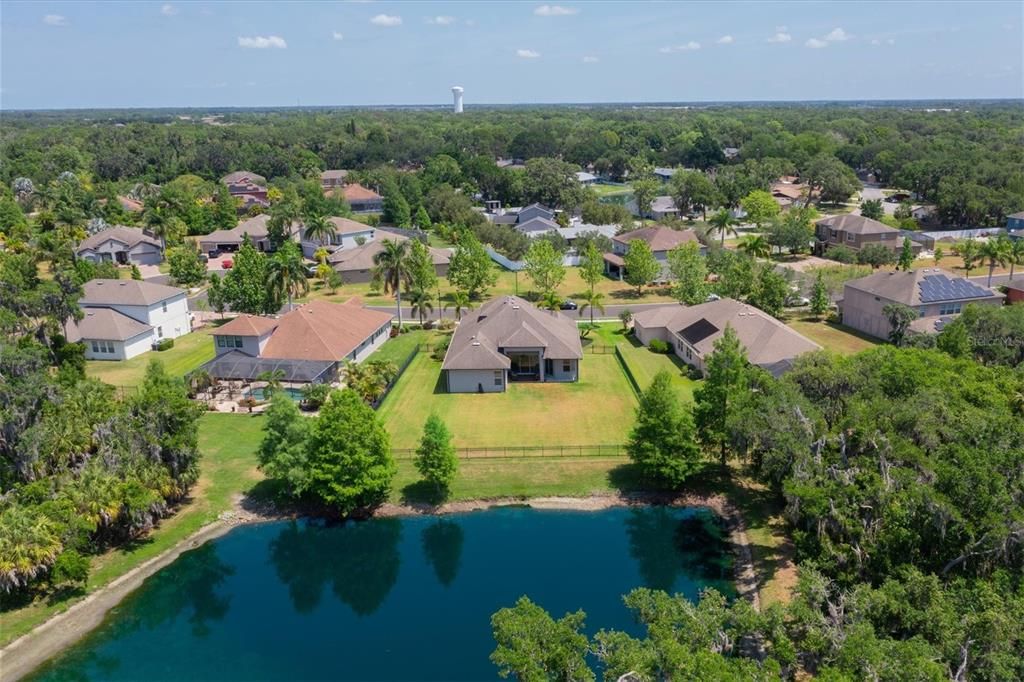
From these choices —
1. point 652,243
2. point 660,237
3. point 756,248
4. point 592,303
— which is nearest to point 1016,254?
point 756,248

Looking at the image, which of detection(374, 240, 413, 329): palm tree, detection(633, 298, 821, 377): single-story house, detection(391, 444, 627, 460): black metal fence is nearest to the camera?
detection(391, 444, 627, 460): black metal fence

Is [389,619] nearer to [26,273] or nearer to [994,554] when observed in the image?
[994,554]

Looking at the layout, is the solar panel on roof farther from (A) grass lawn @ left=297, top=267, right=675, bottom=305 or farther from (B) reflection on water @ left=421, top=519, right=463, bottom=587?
(B) reflection on water @ left=421, top=519, right=463, bottom=587

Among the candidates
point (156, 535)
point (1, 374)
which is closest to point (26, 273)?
point (1, 374)

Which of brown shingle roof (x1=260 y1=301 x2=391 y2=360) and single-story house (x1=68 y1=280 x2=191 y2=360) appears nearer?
brown shingle roof (x1=260 y1=301 x2=391 y2=360)

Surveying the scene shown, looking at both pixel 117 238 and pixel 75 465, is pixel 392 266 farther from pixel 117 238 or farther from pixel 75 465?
pixel 117 238

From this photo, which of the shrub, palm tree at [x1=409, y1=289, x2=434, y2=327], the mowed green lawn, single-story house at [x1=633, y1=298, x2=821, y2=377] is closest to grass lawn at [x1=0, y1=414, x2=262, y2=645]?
the mowed green lawn
